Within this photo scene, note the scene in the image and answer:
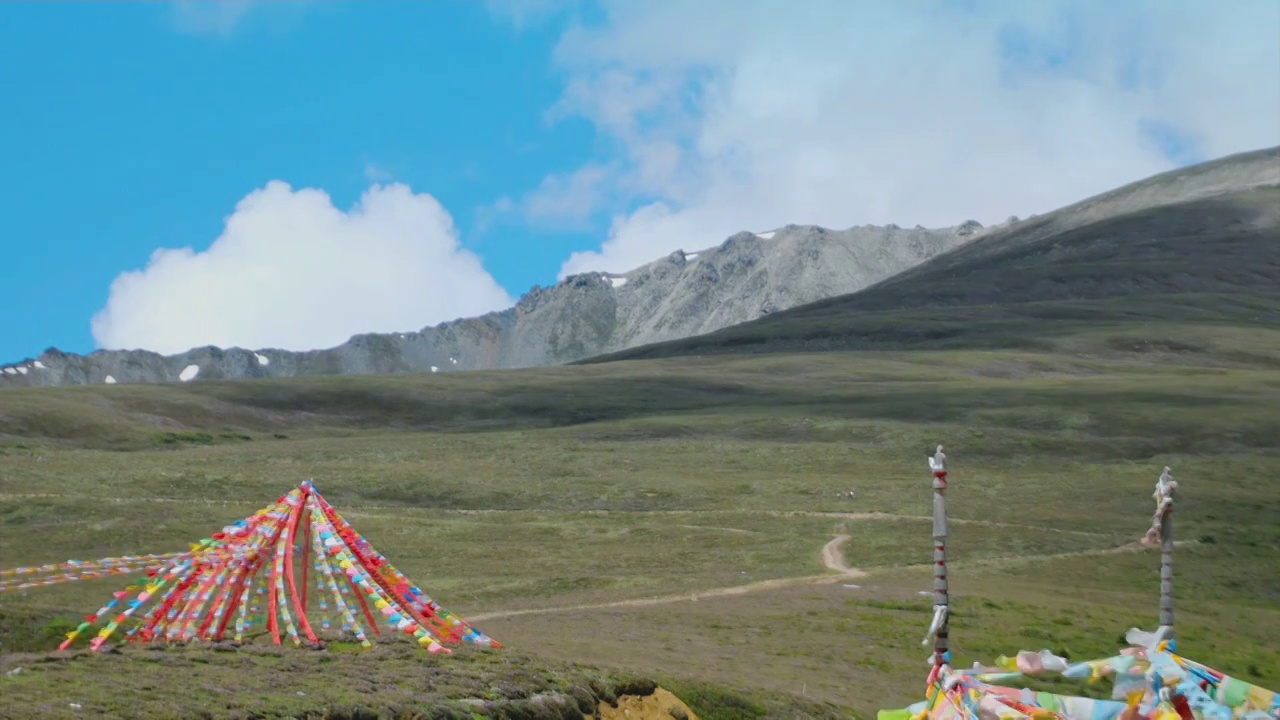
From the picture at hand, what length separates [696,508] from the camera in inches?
2736

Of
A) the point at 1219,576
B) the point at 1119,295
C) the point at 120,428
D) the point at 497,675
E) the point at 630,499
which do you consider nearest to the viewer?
the point at 497,675

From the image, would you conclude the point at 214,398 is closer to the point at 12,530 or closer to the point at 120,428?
the point at 120,428

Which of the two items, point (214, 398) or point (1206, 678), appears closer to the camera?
point (1206, 678)

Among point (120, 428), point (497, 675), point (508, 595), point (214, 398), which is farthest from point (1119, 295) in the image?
point (497, 675)

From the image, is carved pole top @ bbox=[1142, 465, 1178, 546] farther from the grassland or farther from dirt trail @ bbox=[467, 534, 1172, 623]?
dirt trail @ bbox=[467, 534, 1172, 623]

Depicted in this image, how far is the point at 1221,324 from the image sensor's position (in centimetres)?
16200

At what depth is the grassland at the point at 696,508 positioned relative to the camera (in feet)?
102

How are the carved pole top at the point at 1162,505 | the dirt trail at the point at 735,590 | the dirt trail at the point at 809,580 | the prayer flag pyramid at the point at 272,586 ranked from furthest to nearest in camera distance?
the dirt trail at the point at 809,580 → the dirt trail at the point at 735,590 → the prayer flag pyramid at the point at 272,586 → the carved pole top at the point at 1162,505

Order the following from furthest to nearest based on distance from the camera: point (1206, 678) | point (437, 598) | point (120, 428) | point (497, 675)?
point (120, 428) → point (437, 598) → point (497, 675) → point (1206, 678)

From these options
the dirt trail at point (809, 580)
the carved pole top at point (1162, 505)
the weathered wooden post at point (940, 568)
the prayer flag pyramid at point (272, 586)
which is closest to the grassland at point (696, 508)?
the dirt trail at point (809, 580)

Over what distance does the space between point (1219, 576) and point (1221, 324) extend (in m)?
115

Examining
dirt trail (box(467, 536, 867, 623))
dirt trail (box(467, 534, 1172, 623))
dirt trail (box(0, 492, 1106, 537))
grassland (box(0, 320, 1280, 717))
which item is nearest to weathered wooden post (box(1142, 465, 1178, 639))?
grassland (box(0, 320, 1280, 717))

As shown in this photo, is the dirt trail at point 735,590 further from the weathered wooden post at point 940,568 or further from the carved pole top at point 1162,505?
the weathered wooden post at point 940,568

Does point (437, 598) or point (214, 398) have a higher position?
point (214, 398)
